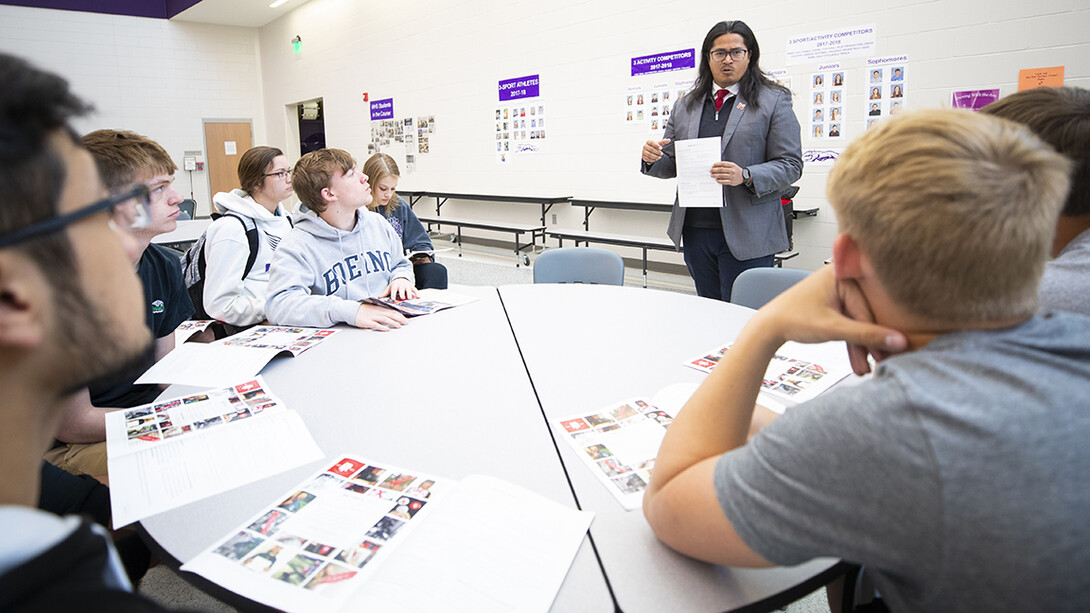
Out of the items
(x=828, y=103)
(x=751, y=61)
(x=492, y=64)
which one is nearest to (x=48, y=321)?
(x=751, y=61)

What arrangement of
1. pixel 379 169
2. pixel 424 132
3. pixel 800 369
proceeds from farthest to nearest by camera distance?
pixel 424 132
pixel 379 169
pixel 800 369

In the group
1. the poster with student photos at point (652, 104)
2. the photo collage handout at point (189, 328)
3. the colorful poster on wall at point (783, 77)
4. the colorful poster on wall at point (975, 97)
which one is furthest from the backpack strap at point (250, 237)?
the colorful poster on wall at point (975, 97)

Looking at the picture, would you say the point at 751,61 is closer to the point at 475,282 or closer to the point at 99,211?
the point at 99,211

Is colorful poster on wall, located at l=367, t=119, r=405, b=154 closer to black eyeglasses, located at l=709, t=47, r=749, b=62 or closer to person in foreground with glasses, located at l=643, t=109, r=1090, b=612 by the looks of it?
black eyeglasses, located at l=709, t=47, r=749, b=62

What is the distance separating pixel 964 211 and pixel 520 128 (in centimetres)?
635

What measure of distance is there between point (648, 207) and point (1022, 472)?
4.99 m

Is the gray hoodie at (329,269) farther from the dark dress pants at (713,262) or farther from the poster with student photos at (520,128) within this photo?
the poster with student photos at (520,128)

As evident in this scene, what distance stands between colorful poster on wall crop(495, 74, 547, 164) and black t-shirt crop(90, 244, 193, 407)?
4852 mm

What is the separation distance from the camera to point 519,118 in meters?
6.64

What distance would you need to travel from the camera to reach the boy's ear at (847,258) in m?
0.74

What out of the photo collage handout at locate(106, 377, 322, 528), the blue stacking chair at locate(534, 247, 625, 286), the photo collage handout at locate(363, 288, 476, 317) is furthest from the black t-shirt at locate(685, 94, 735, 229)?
the photo collage handout at locate(106, 377, 322, 528)

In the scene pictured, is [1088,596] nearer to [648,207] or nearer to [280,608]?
[280,608]

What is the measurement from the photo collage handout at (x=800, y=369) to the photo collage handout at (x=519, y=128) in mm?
5187

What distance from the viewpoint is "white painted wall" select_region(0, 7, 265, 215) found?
8.95 meters
